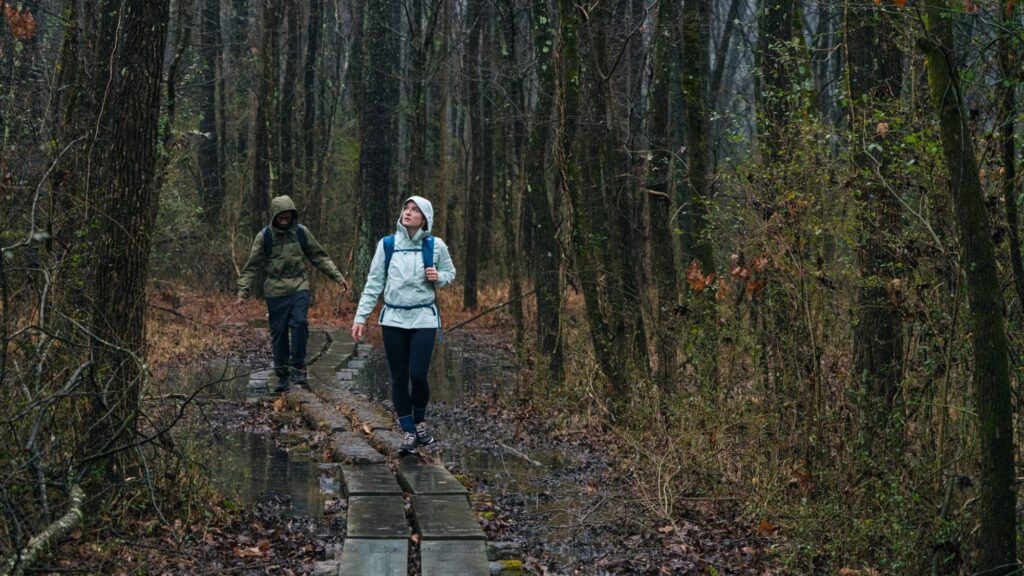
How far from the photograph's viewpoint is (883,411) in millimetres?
6977

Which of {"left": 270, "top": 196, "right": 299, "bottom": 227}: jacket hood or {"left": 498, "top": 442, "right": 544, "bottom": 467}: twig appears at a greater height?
{"left": 270, "top": 196, "right": 299, "bottom": 227}: jacket hood

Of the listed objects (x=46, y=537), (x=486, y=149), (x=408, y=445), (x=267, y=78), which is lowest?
(x=408, y=445)

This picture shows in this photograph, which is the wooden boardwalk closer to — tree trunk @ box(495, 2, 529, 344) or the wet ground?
the wet ground

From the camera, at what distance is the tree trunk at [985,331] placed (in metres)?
5.14

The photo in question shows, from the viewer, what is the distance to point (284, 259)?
12617 millimetres

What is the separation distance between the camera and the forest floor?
6.05 meters

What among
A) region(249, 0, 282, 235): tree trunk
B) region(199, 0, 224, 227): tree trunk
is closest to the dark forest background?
region(249, 0, 282, 235): tree trunk

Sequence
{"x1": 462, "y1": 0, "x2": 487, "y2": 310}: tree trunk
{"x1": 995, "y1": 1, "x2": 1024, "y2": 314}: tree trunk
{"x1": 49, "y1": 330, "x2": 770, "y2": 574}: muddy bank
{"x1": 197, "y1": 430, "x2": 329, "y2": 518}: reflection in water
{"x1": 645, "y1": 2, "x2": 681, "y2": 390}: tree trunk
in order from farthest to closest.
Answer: {"x1": 462, "y1": 0, "x2": 487, "y2": 310}: tree trunk, {"x1": 645, "y1": 2, "x2": 681, "y2": 390}: tree trunk, {"x1": 197, "y1": 430, "x2": 329, "y2": 518}: reflection in water, {"x1": 49, "y1": 330, "x2": 770, "y2": 574}: muddy bank, {"x1": 995, "y1": 1, "x2": 1024, "y2": 314}: tree trunk

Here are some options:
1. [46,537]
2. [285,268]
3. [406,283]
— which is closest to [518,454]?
[406,283]

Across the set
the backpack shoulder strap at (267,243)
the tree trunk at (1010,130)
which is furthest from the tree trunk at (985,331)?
the backpack shoulder strap at (267,243)

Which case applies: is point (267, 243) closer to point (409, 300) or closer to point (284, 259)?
point (284, 259)

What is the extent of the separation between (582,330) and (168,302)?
10.6 meters

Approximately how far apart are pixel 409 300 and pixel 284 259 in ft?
13.1

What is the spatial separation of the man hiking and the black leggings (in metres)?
3.45
